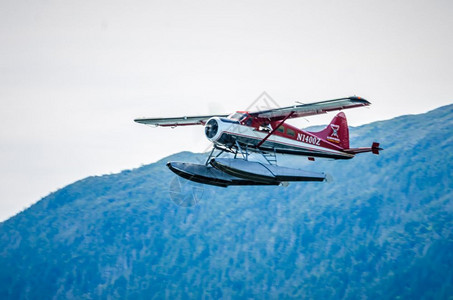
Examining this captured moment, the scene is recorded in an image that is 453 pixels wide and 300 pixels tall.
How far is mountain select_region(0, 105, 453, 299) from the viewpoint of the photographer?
427 feet

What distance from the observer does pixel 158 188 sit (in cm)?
16212

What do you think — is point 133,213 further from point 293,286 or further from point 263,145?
point 263,145

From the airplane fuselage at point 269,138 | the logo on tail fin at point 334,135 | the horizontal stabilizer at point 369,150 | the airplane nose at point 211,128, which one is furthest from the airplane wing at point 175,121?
the horizontal stabilizer at point 369,150

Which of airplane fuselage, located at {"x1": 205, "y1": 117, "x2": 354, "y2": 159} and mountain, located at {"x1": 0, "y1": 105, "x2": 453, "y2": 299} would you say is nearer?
airplane fuselage, located at {"x1": 205, "y1": 117, "x2": 354, "y2": 159}

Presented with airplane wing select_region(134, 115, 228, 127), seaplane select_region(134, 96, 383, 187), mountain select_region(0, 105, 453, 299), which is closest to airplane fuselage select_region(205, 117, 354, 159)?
seaplane select_region(134, 96, 383, 187)

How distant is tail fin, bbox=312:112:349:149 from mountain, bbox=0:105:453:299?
97.8m

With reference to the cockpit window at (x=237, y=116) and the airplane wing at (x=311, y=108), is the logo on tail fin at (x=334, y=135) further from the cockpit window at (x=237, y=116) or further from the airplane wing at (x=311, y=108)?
the cockpit window at (x=237, y=116)

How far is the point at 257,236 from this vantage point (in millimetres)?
147750

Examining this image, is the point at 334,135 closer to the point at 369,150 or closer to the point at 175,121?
the point at 369,150

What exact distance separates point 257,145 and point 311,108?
11.3ft

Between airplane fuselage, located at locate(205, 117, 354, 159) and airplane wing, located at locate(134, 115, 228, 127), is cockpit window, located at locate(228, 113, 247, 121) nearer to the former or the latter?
airplane fuselage, located at locate(205, 117, 354, 159)

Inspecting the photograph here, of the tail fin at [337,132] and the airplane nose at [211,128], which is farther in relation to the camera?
the tail fin at [337,132]

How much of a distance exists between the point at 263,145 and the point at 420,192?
13496 cm

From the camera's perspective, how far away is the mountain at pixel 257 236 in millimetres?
130250
